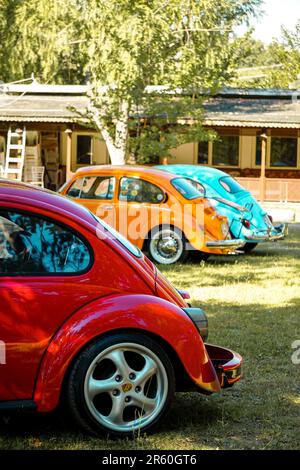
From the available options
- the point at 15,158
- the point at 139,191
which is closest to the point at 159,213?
the point at 139,191

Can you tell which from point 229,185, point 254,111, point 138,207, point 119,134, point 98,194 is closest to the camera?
point 138,207

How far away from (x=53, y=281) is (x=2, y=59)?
124ft

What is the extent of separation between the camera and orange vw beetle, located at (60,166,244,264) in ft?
49.7

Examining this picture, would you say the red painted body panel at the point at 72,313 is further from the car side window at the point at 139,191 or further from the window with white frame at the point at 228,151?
the window with white frame at the point at 228,151

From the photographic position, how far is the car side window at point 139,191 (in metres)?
15.4

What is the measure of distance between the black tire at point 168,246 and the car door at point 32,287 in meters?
9.79

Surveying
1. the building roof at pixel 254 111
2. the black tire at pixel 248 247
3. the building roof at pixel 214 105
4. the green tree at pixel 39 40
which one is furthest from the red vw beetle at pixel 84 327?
the green tree at pixel 39 40

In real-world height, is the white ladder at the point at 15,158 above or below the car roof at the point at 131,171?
below

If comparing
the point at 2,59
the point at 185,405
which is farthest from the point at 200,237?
the point at 2,59

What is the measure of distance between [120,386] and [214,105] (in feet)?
101

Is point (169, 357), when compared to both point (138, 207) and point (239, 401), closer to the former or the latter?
point (239, 401)

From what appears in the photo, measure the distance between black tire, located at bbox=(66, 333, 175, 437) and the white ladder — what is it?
96.2 ft

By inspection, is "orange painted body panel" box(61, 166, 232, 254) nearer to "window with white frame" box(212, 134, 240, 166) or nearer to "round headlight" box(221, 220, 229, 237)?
"round headlight" box(221, 220, 229, 237)

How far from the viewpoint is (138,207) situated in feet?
50.6
